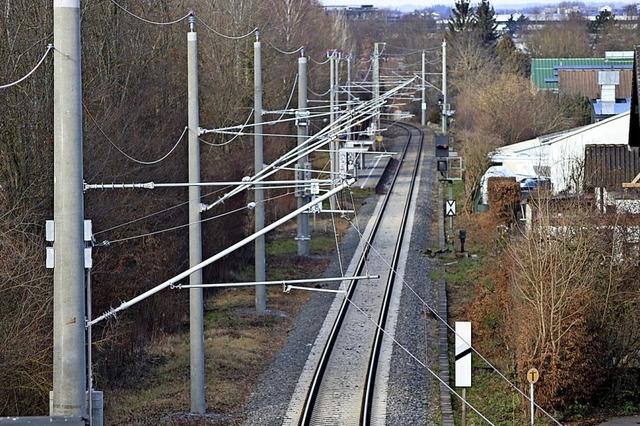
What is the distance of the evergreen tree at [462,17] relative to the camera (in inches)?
4038

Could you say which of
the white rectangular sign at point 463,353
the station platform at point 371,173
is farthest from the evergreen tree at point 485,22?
the white rectangular sign at point 463,353

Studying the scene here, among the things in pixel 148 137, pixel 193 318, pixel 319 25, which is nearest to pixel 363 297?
pixel 148 137

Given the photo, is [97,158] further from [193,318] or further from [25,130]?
[193,318]

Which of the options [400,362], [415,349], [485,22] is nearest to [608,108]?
[415,349]

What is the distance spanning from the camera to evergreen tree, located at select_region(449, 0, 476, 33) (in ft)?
336

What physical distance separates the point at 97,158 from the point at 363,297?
879 centimetres

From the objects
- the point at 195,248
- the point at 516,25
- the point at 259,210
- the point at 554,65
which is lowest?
the point at 259,210

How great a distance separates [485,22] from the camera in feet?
335

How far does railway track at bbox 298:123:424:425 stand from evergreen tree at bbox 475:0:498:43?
65358 millimetres

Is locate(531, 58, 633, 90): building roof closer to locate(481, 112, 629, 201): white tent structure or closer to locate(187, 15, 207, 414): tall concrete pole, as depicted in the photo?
locate(481, 112, 629, 201): white tent structure

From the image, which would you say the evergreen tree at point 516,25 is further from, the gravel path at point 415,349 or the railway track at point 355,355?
the railway track at point 355,355

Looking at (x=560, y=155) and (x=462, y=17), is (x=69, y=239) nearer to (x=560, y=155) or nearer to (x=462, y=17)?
(x=560, y=155)

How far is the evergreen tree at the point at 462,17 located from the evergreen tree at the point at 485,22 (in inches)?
28.4

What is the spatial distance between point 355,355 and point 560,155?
18.7 m
